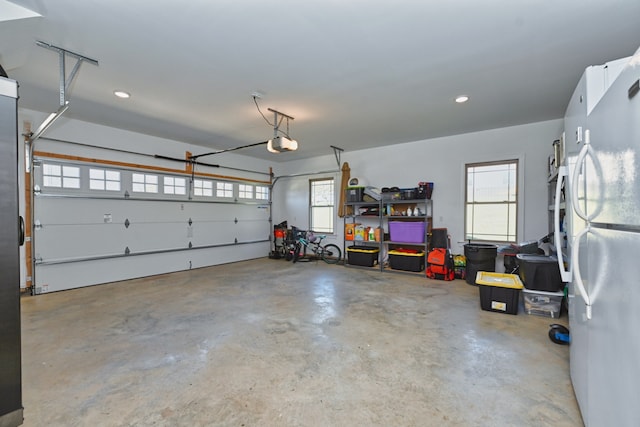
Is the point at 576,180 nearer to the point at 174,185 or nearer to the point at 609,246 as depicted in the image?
the point at 609,246

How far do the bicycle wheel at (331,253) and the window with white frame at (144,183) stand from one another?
13.4ft

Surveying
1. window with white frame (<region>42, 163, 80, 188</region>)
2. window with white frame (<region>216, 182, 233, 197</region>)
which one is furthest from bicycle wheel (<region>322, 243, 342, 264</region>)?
window with white frame (<region>42, 163, 80, 188</region>)

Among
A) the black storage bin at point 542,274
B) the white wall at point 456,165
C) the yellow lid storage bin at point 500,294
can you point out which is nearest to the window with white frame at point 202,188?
the white wall at point 456,165

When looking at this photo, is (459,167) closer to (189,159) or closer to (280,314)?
(280,314)

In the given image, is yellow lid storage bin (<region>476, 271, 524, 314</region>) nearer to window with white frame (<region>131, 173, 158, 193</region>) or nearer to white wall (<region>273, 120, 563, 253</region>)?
white wall (<region>273, 120, 563, 253</region>)

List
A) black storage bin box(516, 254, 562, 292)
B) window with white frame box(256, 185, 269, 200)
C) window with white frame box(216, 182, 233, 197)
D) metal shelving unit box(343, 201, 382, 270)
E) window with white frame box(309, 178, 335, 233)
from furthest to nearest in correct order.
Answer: window with white frame box(256, 185, 269, 200)
window with white frame box(309, 178, 335, 233)
window with white frame box(216, 182, 233, 197)
metal shelving unit box(343, 201, 382, 270)
black storage bin box(516, 254, 562, 292)

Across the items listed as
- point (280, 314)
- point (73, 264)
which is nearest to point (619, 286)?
point (280, 314)

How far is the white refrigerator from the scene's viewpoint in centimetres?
96

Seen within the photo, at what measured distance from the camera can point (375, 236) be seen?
248 inches

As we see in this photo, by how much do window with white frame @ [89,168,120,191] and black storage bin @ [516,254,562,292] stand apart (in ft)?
21.6

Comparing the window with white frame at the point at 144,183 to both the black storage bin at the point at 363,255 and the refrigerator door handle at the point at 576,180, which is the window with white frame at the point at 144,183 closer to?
Result: the black storage bin at the point at 363,255

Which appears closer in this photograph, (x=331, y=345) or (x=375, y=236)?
(x=331, y=345)

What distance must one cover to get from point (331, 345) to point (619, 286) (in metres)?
2.11

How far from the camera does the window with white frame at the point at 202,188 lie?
20.7 ft
